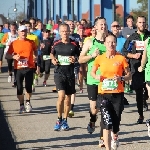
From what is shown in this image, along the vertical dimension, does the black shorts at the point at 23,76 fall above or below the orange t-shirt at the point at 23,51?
below

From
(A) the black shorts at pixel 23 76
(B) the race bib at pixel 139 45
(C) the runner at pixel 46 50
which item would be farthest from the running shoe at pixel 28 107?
(C) the runner at pixel 46 50

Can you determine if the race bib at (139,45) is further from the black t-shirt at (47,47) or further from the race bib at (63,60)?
the black t-shirt at (47,47)

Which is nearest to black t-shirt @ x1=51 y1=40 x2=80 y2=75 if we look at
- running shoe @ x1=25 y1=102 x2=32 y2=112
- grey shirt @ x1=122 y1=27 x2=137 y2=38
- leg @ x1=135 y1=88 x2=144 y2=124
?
leg @ x1=135 y1=88 x2=144 y2=124

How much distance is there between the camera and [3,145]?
9.80m

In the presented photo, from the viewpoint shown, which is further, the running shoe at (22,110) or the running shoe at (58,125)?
the running shoe at (22,110)

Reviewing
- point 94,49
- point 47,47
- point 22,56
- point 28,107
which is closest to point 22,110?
point 28,107

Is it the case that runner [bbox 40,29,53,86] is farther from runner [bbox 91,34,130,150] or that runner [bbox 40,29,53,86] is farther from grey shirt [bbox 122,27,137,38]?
runner [bbox 91,34,130,150]

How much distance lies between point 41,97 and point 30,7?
59013 mm

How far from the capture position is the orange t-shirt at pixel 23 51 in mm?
13406

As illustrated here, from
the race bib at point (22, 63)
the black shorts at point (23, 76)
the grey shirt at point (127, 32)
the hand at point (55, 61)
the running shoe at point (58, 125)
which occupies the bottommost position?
the running shoe at point (58, 125)

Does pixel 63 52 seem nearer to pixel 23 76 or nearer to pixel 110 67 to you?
pixel 23 76

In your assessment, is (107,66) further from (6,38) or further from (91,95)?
(6,38)

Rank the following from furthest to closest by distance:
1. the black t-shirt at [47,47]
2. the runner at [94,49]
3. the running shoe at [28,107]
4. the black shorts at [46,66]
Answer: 1. the black shorts at [46,66]
2. the black t-shirt at [47,47]
3. the running shoe at [28,107]
4. the runner at [94,49]

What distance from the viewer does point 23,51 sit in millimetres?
13484
